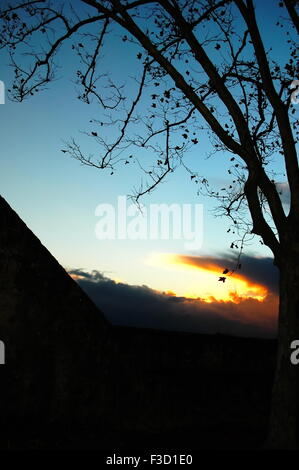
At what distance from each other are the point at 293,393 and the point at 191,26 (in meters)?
5.58

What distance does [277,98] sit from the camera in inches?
274

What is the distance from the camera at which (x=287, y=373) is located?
6.13 meters

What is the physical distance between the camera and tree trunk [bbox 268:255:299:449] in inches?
238

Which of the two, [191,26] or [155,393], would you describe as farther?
[191,26]

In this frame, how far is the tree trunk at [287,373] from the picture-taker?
238 inches

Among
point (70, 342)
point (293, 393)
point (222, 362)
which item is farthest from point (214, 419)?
point (70, 342)

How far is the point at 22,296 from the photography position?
5855 mm

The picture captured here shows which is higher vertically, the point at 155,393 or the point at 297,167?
the point at 297,167

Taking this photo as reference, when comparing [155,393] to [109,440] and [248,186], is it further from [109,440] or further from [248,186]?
[248,186]
